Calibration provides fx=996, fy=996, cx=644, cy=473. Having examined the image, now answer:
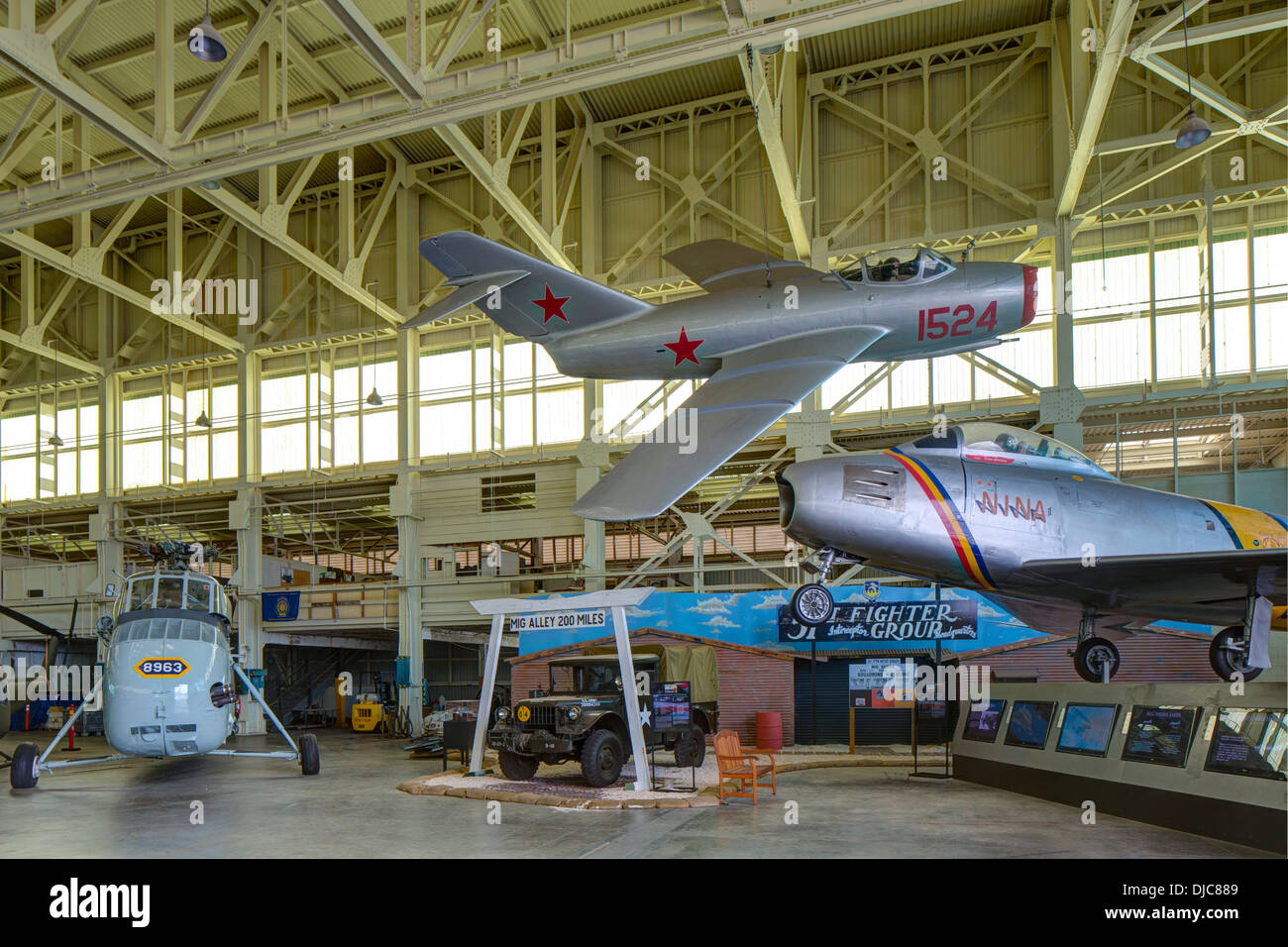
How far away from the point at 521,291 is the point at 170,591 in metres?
10.9

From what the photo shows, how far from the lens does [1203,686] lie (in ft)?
30.8

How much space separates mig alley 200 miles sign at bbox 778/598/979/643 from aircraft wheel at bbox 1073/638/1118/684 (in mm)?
12718

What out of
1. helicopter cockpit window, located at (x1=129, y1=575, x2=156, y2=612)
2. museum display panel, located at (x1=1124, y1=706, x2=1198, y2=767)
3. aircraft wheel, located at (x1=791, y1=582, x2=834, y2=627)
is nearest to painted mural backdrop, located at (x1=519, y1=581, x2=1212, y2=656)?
aircraft wheel, located at (x1=791, y1=582, x2=834, y2=627)

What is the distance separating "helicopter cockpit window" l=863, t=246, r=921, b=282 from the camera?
23.0 ft

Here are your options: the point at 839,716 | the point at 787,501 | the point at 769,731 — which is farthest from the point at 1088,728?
the point at 839,716

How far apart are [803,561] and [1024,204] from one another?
57.7 ft

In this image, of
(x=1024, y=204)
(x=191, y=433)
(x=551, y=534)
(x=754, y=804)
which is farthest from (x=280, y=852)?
(x=191, y=433)

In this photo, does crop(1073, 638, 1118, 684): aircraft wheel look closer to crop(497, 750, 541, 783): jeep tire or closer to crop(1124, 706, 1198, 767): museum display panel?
crop(1124, 706, 1198, 767): museum display panel

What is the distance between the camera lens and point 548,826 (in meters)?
11.3

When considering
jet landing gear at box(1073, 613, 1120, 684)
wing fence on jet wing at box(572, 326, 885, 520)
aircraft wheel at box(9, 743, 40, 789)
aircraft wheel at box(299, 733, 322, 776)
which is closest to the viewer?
wing fence on jet wing at box(572, 326, 885, 520)

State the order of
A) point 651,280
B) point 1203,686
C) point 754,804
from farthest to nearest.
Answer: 1. point 651,280
2. point 754,804
3. point 1203,686

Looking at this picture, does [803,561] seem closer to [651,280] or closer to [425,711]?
[651,280]

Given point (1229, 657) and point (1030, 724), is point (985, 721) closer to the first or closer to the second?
point (1030, 724)

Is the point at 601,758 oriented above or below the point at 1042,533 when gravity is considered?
below
